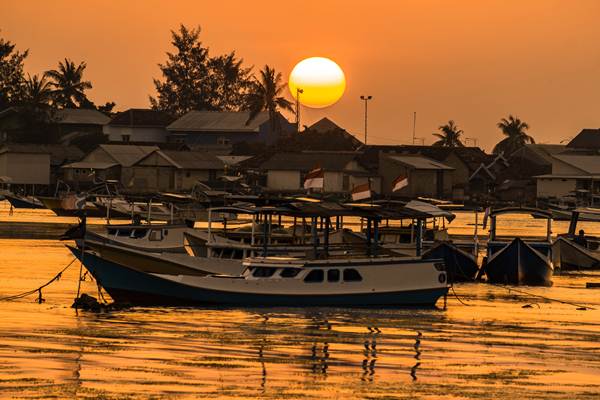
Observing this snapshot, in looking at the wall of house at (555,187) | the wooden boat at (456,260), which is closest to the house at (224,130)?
the wall of house at (555,187)

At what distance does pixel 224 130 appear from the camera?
594 feet

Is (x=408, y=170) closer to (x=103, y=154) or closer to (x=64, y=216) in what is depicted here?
(x=103, y=154)

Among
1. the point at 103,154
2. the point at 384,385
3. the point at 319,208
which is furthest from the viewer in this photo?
the point at 103,154

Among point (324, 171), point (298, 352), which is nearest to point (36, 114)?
point (324, 171)

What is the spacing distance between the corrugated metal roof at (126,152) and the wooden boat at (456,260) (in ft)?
322

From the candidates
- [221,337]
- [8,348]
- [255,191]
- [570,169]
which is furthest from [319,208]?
[570,169]

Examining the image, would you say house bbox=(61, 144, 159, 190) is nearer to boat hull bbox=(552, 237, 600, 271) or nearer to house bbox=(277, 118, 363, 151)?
house bbox=(277, 118, 363, 151)

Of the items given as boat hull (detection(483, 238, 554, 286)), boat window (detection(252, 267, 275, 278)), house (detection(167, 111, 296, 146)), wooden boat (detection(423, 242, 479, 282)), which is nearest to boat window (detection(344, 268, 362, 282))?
boat window (detection(252, 267, 275, 278))

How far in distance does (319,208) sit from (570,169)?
12108 cm

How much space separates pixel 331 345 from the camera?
1384 inches

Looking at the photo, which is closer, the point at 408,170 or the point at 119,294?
the point at 119,294

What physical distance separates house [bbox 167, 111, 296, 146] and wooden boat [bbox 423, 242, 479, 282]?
125m

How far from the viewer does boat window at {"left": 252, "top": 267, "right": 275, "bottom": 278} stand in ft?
138

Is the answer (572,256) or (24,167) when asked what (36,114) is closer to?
(24,167)
